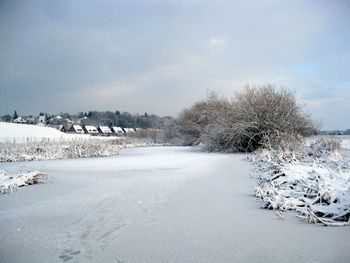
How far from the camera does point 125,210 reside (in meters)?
5.39

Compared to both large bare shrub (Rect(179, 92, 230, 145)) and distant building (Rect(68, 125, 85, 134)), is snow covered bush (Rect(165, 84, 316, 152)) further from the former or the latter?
distant building (Rect(68, 125, 85, 134))

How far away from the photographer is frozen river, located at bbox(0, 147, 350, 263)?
3459 millimetres

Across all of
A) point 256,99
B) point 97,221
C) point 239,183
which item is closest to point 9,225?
point 97,221

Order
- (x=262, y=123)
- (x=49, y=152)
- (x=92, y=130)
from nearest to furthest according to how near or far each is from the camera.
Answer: (x=49, y=152) < (x=262, y=123) < (x=92, y=130)

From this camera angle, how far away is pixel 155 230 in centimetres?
433

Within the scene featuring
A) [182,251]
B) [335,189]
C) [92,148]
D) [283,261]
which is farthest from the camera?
[92,148]

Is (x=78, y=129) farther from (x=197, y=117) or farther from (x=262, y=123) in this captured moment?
(x=262, y=123)

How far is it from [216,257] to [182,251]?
1.25 ft

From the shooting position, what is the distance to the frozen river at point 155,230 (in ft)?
11.3

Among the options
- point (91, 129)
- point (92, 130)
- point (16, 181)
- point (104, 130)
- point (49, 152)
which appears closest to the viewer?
point (16, 181)

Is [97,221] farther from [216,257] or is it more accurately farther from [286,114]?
[286,114]

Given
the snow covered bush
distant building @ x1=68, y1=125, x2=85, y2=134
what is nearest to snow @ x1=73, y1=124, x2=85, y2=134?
distant building @ x1=68, y1=125, x2=85, y2=134

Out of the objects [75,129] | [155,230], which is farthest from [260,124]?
[75,129]

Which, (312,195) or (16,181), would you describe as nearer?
(312,195)
